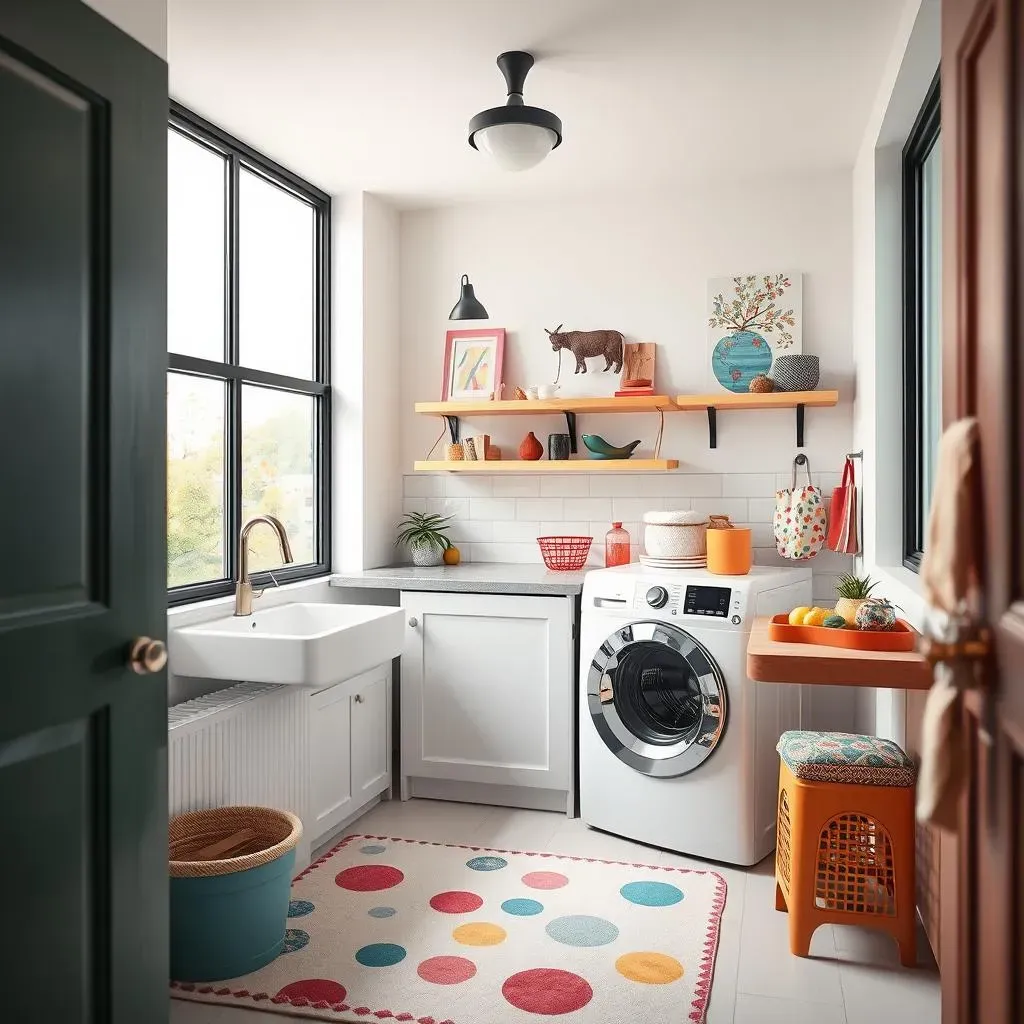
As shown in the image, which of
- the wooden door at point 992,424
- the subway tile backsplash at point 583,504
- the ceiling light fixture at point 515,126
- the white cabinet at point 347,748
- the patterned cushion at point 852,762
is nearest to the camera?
the wooden door at point 992,424

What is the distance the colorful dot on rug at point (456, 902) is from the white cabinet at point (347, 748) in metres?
0.55

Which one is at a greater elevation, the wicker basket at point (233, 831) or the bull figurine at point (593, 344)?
the bull figurine at point (593, 344)

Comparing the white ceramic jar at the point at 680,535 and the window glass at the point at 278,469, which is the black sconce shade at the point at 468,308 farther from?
the white ceramic jar at the point at 680,535

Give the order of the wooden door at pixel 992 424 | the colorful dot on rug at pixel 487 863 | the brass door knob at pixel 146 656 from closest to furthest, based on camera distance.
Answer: the wooden door at pixel 992 424, the brass door knob at pixel 146 656, the colorful dot on rug at pixel 487 863

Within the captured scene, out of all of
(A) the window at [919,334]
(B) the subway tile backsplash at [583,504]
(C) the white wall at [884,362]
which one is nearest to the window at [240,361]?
(B) the subway tile backsplash at [583,504]

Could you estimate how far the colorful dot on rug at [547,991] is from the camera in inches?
86.5

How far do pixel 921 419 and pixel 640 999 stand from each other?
1906 mm

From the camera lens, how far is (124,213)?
5.31 ft

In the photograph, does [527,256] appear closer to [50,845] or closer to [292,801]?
[292,801]

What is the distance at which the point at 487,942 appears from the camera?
2514 millimetres

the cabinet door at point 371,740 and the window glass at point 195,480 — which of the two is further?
the cabinet door at point 371,740

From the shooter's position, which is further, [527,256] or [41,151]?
[527,256]

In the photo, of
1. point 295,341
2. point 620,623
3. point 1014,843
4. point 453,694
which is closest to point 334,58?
point 295,341

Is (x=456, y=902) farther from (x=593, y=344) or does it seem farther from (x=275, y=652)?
(x=593, y=344)
